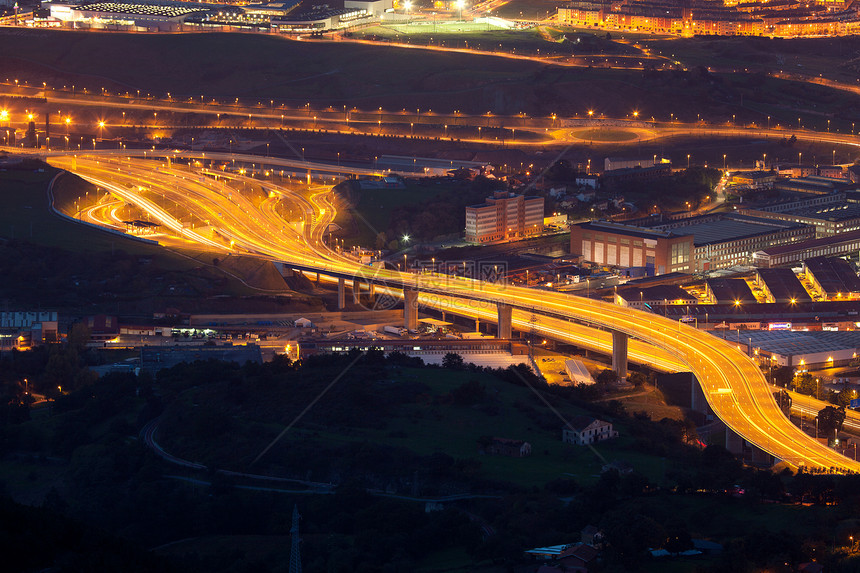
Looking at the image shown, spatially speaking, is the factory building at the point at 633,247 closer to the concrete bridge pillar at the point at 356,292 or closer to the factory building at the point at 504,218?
the factory building at the point at 504,218

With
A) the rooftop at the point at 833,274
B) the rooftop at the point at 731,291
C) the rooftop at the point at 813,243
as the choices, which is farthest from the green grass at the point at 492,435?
the rooftop at the point at 813,243

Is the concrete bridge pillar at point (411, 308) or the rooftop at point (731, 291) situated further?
the rooftop at point (731, 291)

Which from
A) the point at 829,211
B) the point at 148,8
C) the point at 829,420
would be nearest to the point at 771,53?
the point at 829,211

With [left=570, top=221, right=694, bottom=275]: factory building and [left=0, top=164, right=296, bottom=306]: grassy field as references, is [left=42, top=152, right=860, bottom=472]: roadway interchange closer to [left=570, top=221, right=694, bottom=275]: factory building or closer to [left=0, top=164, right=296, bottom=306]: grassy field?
[left=0, top=164, right=296, bottom=306]: grassy field

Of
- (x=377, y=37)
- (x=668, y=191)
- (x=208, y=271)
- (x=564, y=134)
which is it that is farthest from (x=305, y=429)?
(x=377, y=37)

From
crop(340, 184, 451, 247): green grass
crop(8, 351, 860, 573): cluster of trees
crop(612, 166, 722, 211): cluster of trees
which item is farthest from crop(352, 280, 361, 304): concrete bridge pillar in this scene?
crop(612, 166, 722, 211): cluster of trees
